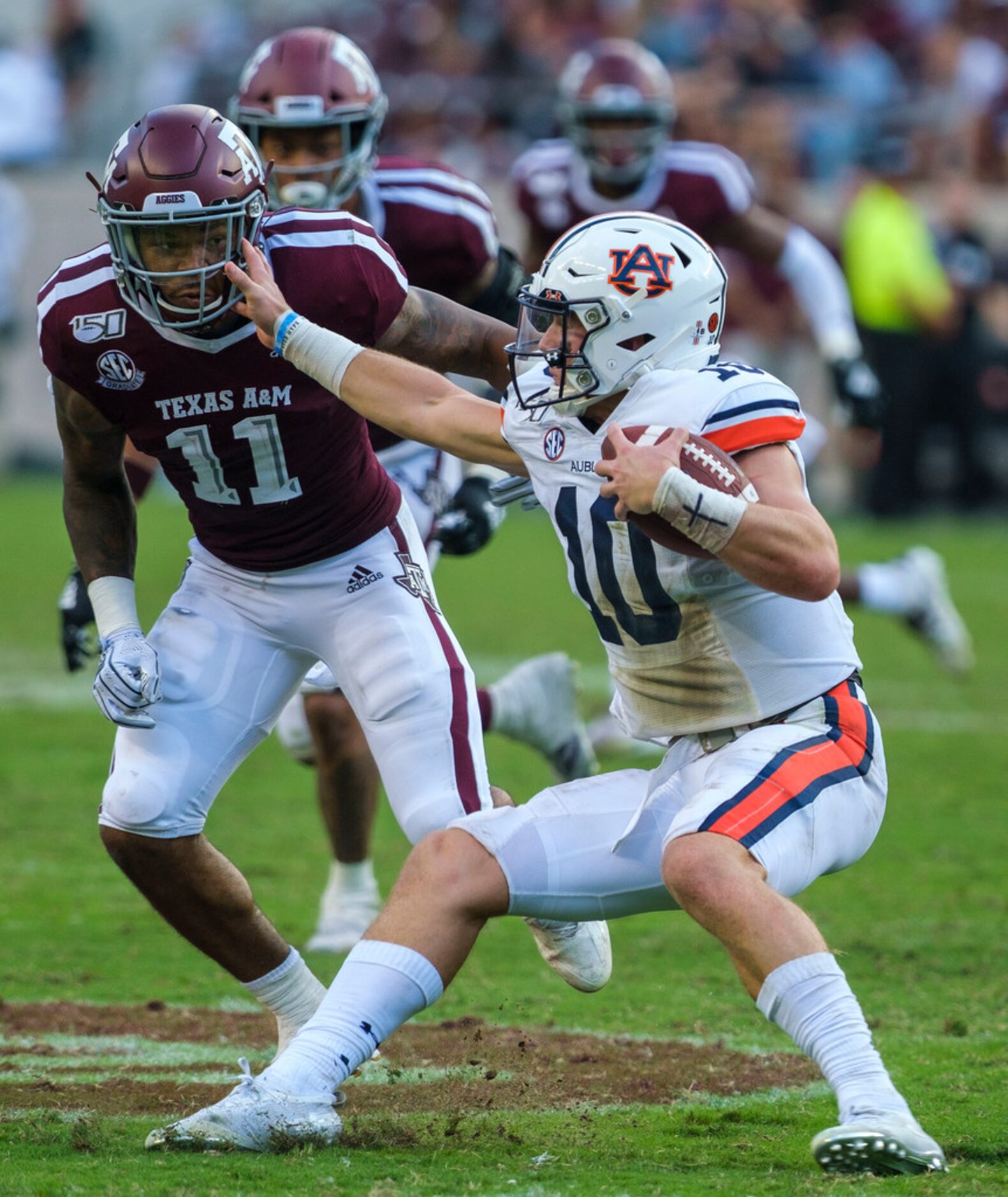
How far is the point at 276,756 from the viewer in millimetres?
7156

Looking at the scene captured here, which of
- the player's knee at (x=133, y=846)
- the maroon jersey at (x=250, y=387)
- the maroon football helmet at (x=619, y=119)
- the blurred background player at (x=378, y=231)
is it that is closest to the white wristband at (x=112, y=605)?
the maroon jersey at (x=250, y=387)

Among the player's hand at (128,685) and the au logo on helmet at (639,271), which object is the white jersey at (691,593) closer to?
the au logo on helmet at (639,271)

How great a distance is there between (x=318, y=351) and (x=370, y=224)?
4.39 ft

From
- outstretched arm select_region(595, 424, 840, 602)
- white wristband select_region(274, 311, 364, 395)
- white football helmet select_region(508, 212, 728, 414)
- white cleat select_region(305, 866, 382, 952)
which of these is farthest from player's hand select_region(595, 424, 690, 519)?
white cleat select_region(305, 866, 382, 952)

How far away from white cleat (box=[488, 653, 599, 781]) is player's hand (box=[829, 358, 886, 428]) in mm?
1401

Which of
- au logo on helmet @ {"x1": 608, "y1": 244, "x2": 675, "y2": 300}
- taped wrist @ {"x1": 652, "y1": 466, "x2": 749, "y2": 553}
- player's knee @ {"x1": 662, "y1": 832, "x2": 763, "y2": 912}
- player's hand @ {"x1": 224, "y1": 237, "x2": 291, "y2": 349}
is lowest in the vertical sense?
player's knee @ {"x1": 662, "y1": 832, "x2": 763, "y2": 912}

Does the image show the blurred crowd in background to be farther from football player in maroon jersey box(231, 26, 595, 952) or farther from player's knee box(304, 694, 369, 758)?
player's knee box(304, 694, 369, 758)

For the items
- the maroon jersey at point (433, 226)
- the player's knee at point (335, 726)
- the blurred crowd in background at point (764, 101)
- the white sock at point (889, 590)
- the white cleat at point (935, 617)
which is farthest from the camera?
the blurred crowd in background at point (764, 101)

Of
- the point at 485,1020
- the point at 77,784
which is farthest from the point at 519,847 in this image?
the point at 77,784

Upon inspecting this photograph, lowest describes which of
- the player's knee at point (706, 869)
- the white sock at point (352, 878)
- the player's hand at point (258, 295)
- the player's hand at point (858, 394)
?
the white sock at point (352, 878)

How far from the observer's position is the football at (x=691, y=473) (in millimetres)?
2912

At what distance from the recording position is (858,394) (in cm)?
615

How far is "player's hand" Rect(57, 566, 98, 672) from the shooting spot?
4.17m

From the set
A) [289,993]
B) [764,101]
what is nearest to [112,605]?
[289,993]
